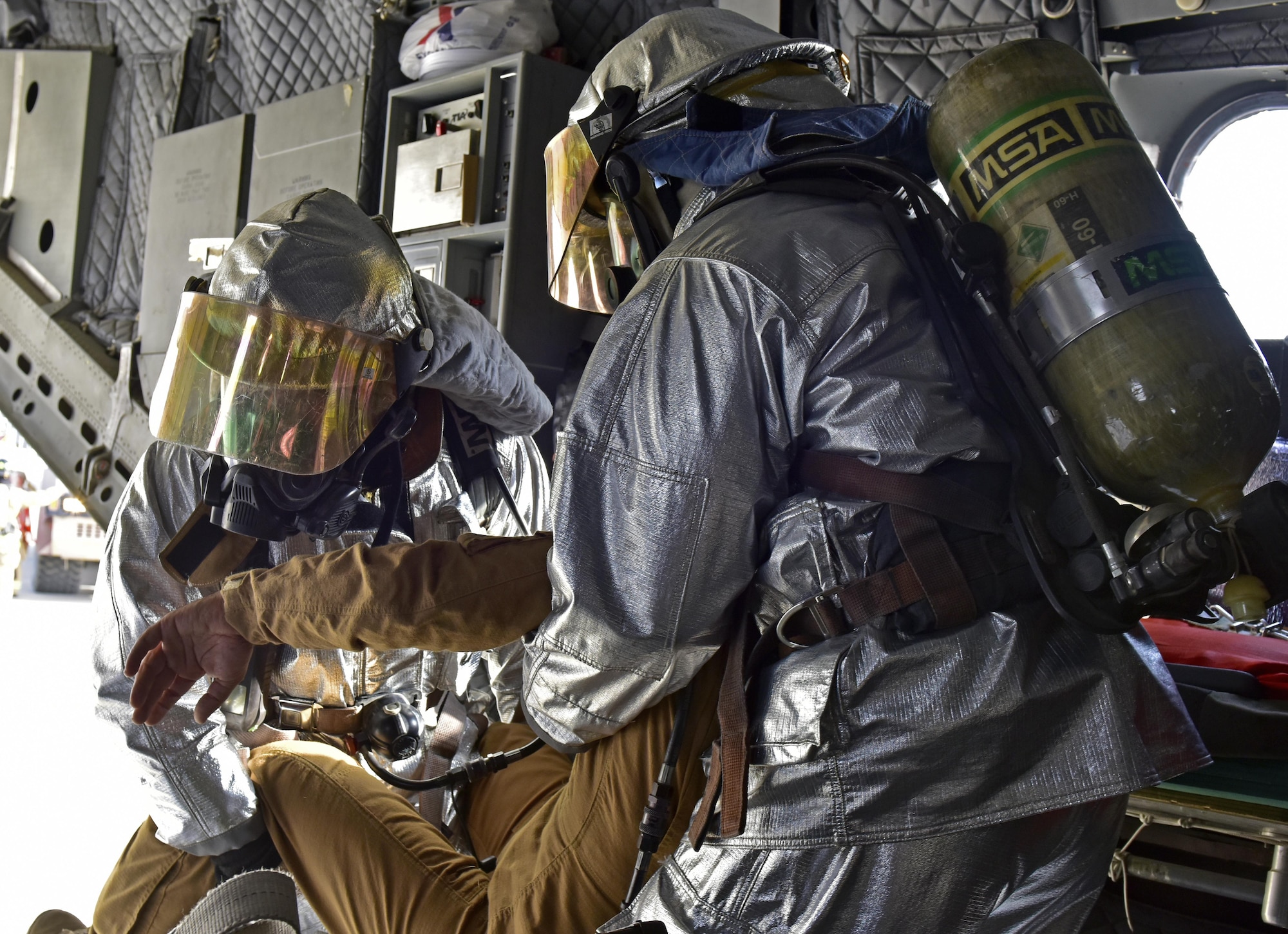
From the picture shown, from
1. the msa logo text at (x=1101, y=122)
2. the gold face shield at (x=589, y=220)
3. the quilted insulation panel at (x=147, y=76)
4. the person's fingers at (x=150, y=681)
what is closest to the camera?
the msa logo text at (x=1101, y=122)

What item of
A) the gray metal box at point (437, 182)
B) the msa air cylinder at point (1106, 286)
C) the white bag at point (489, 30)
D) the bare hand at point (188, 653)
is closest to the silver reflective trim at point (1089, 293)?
the msa air cylinder at point (1106, 286)

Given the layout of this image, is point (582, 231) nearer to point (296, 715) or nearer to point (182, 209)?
point (296, 715)

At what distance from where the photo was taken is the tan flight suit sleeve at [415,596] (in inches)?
51.6

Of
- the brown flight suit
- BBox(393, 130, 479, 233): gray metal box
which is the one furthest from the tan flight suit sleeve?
BBox(393, 130, 479, 233): gray metal box

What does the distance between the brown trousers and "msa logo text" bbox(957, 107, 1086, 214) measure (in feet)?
2.19

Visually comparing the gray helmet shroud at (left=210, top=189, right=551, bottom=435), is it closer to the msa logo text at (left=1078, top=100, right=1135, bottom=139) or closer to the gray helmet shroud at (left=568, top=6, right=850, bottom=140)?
the gray helmet shroud at (left=568, top=6, right=850, bottom=140)

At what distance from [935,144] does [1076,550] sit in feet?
1.71

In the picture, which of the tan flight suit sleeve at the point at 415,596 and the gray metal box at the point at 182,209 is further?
the gray metal box at the point at 182,209

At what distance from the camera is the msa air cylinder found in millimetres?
1021

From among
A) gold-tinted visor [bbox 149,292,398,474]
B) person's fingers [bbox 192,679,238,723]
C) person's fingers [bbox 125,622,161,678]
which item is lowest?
person's fingers [bbox 192,679,238,723]

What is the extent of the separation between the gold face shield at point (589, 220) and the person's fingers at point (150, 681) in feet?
3.04

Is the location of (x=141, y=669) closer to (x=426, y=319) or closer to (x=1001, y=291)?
(x=426, y=319)

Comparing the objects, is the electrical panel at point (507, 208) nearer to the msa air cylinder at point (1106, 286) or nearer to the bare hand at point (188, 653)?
the bare hand at point (188, 653)

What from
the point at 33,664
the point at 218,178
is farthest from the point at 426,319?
the point at 33,664
